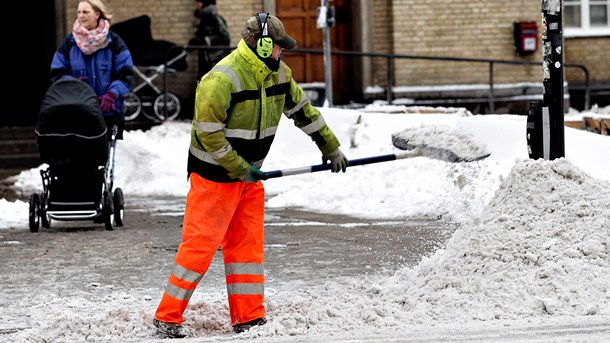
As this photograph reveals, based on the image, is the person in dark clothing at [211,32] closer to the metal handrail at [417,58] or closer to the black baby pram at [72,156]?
the metal handrail at [417,58]

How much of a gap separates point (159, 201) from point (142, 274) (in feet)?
17.7

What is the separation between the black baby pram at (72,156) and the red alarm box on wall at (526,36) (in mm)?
11458

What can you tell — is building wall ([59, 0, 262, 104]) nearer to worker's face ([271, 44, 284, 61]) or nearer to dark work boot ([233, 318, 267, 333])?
worker's face ([271, 44, 284, 61])

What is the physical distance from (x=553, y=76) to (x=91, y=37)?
4430 mm

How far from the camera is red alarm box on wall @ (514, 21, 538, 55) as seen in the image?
21.4 metres

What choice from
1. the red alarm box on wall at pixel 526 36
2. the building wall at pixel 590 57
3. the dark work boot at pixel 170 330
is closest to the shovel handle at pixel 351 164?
Answer: the dark work boot at pixel 170 330

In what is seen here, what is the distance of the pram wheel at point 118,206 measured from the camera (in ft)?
38.0

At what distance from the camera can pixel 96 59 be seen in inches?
458

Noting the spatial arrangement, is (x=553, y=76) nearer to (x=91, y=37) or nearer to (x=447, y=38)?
(x=91, y=37)

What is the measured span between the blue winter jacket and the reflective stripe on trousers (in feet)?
15.3

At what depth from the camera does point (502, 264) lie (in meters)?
7.43

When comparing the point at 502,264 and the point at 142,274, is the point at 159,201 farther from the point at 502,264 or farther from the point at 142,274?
the point at 502,264

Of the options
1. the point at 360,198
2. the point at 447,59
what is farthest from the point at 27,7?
the point at 360,198

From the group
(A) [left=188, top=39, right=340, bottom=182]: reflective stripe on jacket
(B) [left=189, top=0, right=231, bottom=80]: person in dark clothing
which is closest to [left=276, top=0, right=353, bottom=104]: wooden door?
(B) [left=189, top=0, right=231, bottom=80]: person in dark clothing
